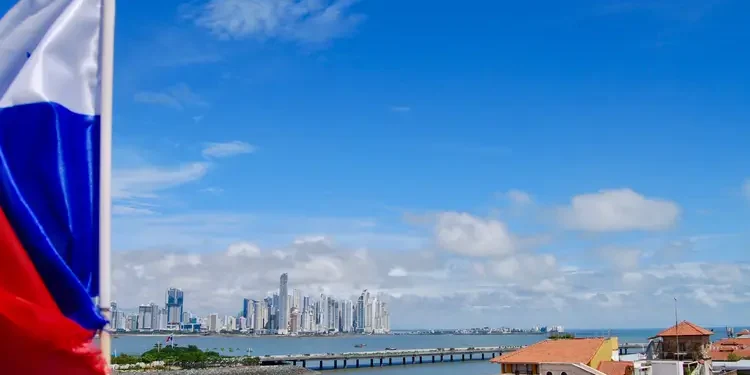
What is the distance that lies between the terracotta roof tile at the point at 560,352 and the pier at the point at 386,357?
60.3 metres

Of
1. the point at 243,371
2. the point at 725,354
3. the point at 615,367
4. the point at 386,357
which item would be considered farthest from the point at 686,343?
the point at 386,357

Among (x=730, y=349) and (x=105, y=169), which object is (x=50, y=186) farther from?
(x=730, y=349)

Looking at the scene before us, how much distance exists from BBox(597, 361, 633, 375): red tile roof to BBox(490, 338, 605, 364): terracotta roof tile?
66 centimetres

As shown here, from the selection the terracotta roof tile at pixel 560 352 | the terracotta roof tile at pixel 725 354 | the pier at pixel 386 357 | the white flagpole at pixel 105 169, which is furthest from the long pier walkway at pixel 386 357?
the white flagpole at pixel 105 169

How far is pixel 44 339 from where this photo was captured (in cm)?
400

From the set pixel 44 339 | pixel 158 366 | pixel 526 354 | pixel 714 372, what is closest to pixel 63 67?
pixel 44 339

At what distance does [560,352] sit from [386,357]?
79097mm

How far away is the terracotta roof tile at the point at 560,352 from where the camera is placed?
31.6 m

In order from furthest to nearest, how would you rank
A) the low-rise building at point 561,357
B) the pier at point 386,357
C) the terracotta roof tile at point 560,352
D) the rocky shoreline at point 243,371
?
the pier at point 386,357 < the rocky shoreline at point 243,371 < the terracotta roof tile at point 560,352 < the low-rise building at point 561,357

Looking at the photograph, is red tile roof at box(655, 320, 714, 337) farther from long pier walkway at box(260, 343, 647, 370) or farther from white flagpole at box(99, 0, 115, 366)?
long pier walkway at box(260, 343, 647, 370)

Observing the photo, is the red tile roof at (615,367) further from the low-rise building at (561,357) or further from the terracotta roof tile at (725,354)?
the terracotta roof tile at (725,354)

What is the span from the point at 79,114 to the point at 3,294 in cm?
111

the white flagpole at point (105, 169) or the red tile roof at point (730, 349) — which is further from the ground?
the white flagpole at point (105, 169)

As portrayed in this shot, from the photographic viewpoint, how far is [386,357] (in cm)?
10931
